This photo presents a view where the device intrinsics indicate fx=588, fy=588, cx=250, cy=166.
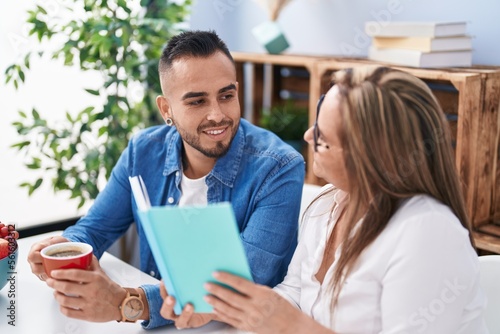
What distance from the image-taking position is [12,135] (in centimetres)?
261

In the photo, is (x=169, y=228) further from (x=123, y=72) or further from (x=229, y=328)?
(x=123, y=72)

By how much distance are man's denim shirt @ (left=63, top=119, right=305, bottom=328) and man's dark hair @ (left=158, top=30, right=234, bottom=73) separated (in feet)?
0.76

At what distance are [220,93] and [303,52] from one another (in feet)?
3.60


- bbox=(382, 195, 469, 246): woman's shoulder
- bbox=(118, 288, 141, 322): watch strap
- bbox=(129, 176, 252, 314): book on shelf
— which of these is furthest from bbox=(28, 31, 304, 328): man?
bbox=(382, 195, 469, 246): woman's shoulder

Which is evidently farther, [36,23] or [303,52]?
[303,52]

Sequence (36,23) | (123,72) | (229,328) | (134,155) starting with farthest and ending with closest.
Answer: (123,72) < (36,23) < (134,155) < (229,328)

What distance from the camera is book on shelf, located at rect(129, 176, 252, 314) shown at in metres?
0.92

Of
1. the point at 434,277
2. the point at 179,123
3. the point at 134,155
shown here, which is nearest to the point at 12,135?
the point at 134,155

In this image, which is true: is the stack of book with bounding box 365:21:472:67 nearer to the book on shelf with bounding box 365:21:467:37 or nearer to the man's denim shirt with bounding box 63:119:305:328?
the book on shelf with bounding box 365:21:467:37

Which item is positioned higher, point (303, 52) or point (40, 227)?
point (303, 52)

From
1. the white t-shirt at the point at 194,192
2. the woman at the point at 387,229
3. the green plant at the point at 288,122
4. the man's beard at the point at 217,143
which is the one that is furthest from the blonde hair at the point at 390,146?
the green plant at the point at 288,122

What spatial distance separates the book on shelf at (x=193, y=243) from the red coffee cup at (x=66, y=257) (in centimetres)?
27

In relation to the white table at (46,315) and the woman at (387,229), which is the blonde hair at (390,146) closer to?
the woman at (387,229)

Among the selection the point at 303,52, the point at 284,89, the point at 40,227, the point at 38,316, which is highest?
the point at 303,52
